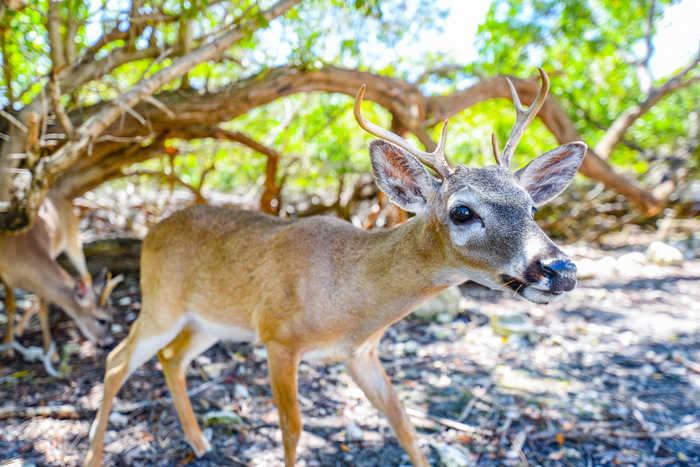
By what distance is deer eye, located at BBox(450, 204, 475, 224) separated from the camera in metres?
2.36

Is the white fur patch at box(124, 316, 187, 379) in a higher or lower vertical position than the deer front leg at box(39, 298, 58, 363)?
higher

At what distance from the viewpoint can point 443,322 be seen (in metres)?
5.52

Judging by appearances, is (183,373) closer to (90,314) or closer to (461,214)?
(90,314)

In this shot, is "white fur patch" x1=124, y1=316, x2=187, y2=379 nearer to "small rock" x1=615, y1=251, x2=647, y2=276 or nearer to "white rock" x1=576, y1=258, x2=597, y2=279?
"white rock" x1=576, y1=258, x2=597, y2=279

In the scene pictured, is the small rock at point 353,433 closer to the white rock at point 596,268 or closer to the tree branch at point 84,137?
the tree branch at point 84,137

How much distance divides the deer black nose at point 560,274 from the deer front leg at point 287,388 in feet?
4.79

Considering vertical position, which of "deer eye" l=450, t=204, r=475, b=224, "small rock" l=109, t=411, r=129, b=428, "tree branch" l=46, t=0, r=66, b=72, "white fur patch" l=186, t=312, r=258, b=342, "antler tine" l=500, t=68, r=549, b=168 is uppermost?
"tree branch" l=46, t=0, r=66, b=72

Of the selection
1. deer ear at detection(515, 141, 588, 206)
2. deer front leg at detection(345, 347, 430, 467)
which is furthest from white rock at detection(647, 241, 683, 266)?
deer front leg at detection(345, 347, 430, 467)

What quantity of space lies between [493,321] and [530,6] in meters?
4.39

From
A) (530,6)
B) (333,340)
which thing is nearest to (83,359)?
(333,340)

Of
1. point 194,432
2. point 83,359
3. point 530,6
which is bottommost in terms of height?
point 83,359

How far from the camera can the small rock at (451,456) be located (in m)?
3.22

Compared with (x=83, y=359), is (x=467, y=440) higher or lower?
higher

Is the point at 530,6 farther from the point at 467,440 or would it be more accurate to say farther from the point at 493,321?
the point at 467,440
